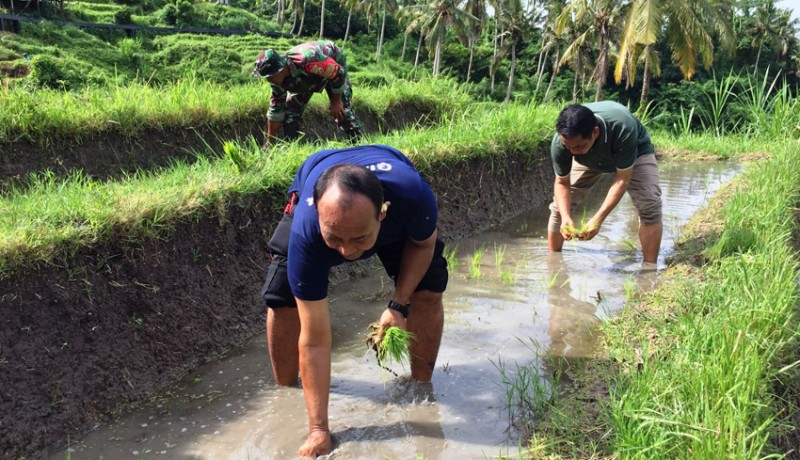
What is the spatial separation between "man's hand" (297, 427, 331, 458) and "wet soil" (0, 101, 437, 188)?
103 inches

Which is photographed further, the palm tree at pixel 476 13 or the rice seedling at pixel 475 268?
the palm tree at pixel 476 13

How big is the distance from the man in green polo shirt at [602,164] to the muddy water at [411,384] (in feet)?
1.22

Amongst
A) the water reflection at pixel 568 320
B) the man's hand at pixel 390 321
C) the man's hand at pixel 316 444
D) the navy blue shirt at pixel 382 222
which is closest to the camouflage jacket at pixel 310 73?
the water reflection at pixel 568 320

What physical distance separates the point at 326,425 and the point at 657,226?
3.32 metres

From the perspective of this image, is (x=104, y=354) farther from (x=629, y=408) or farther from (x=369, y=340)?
(x=629, y=408)

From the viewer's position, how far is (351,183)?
202 centimetres

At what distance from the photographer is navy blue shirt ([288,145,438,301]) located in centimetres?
222

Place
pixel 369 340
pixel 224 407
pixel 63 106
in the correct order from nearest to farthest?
1. pixel 369 340
2. pixel 224 407
3. pixel 63 106

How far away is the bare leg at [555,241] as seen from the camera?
5179 millimetres

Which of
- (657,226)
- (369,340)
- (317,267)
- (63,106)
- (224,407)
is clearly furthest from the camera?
(63,106)

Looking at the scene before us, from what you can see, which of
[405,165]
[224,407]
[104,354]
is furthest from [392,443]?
[104,354]

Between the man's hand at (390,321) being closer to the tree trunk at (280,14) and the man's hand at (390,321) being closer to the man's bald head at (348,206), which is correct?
the man's bald head at (348,206)

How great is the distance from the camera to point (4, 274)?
109 inches

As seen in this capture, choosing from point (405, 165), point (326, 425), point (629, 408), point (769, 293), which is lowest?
point (326, 425)
